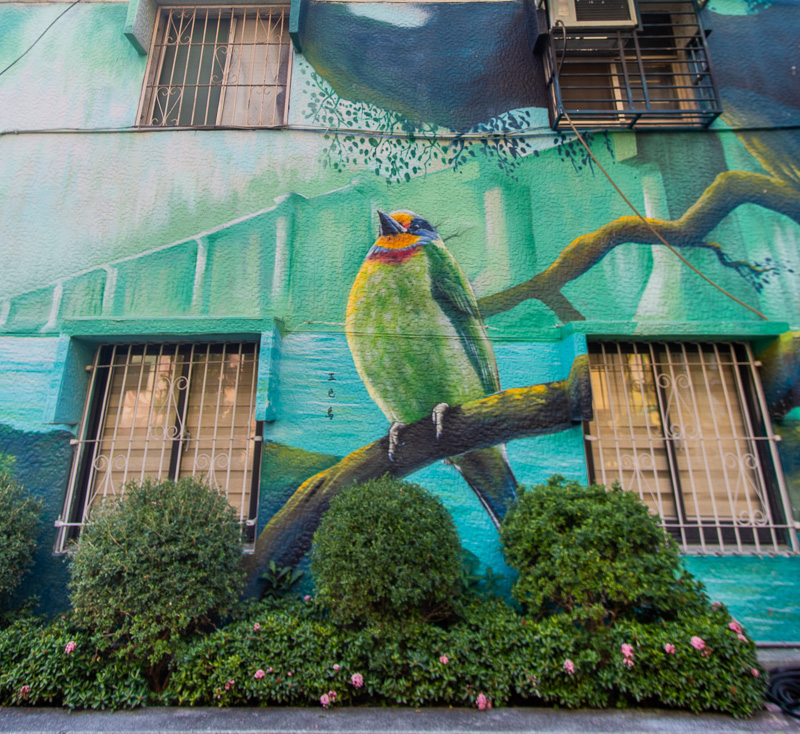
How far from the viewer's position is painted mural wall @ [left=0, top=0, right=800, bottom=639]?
4.12 meters

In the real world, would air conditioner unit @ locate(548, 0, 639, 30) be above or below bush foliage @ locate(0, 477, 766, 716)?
above

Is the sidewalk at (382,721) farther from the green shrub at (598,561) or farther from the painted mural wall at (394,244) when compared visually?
the painted mural wall at (394,244)

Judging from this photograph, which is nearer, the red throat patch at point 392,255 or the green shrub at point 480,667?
the green shrub at point 480,667

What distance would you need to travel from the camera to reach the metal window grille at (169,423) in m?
4.18

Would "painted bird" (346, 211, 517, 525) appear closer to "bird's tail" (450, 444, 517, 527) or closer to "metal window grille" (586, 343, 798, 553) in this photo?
"bird's tail" (450, 444, 517, 527)

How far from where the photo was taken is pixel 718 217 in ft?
15.3

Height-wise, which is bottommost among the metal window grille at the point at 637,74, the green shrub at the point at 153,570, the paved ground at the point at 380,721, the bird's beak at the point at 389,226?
the paved ground at the point at 380,721

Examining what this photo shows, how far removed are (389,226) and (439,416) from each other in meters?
1.85

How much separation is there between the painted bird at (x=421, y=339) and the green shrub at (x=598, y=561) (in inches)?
23.7

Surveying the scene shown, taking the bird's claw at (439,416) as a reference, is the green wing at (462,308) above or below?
above

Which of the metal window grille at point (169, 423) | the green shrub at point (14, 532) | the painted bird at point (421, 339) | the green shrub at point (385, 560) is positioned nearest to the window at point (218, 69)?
the painted bird at point (421, 339)

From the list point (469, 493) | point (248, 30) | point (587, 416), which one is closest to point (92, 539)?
point (469, 493)

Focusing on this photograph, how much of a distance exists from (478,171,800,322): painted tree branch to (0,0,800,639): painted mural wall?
22 mm

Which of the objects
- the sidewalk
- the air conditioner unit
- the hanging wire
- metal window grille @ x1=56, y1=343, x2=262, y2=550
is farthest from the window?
the sidewalk
